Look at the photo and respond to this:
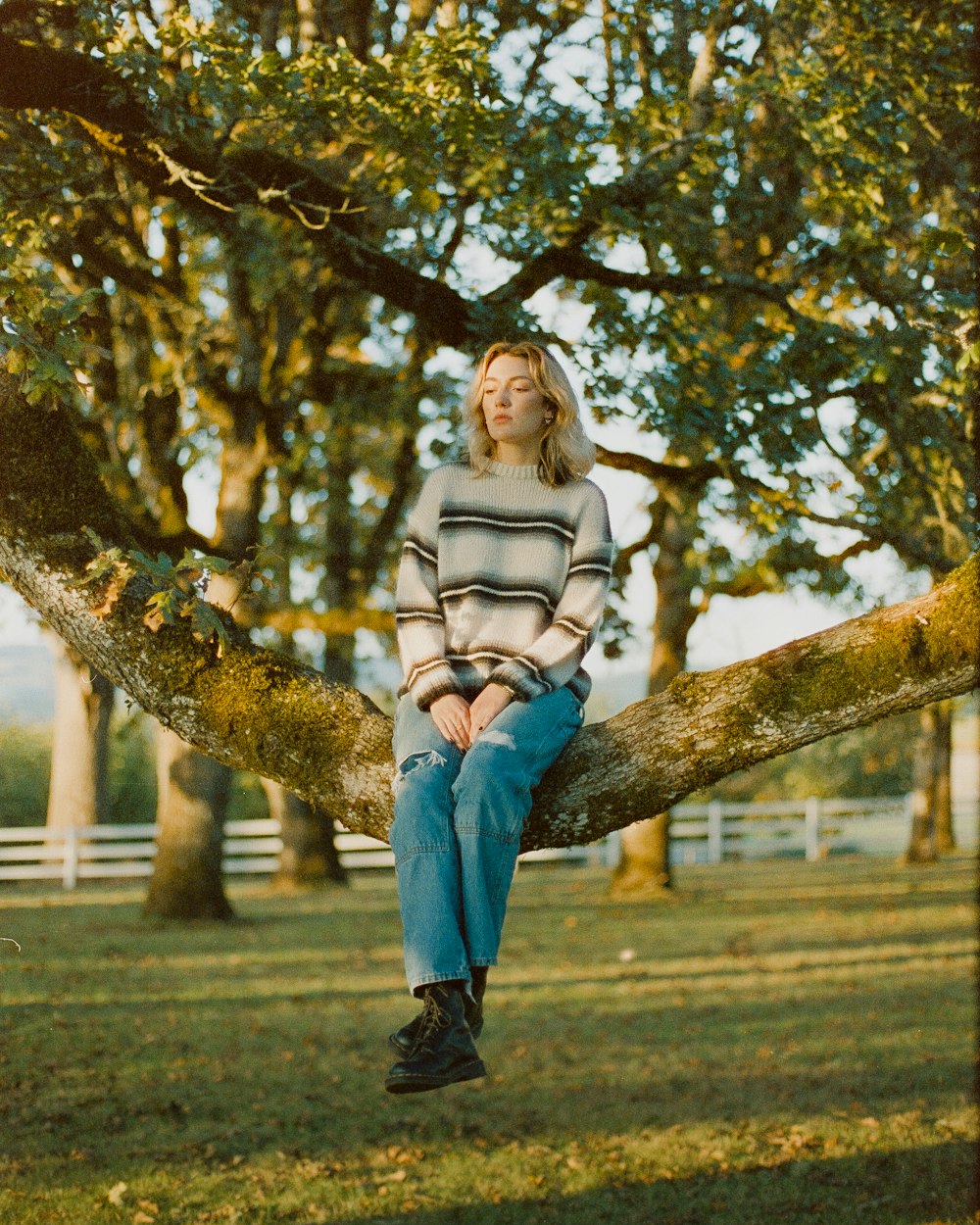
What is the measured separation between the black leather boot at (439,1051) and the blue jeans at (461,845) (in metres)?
0.06

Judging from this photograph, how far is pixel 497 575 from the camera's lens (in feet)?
12.1

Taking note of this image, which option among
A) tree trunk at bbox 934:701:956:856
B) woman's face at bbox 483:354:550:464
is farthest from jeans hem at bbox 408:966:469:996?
tree trunk at bbox 934:701:956:856

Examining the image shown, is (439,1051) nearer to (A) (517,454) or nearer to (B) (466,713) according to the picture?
(B) (466,713)

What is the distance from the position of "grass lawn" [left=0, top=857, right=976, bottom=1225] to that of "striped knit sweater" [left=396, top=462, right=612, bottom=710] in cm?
304

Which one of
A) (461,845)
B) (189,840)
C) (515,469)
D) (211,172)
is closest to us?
(461,845)

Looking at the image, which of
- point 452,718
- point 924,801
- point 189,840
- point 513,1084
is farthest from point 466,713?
point 924,801

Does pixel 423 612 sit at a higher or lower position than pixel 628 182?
lower

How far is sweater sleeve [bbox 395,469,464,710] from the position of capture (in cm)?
355

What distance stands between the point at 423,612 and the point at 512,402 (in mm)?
671

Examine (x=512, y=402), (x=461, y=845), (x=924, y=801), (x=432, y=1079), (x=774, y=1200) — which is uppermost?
(x=512, y=402)

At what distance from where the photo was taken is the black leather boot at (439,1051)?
10.1ft

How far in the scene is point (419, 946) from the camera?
321 cm

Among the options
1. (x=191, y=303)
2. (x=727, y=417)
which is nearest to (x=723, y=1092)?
(x=727, y=417)

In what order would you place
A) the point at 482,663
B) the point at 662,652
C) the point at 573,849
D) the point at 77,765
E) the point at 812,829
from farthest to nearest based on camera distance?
the point at 812,829 < the point at 77,765 < the point at 662,652 < the point at 573,849 < the point at 482,663
